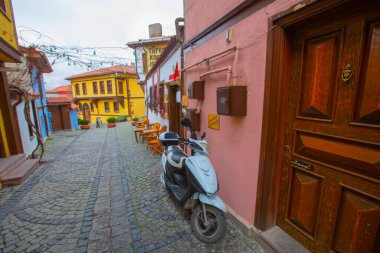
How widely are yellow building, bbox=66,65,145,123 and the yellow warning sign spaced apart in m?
20.8

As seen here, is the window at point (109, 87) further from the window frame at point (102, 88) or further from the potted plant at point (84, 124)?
the potted plant at point (84, 124)

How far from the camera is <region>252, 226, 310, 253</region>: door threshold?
5.97 feet

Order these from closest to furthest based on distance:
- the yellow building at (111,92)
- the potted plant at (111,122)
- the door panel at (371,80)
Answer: the door panel at (371,80)
the potted plant at (111,122)
the yellow building at (111,92)

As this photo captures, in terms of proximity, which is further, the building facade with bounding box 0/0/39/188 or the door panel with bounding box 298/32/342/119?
the building facade with bounding box 0/0/39/188

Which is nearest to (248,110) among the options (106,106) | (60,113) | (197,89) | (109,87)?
(197,89)

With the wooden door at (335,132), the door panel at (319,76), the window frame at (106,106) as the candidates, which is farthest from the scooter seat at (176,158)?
the window frame at (106,106)

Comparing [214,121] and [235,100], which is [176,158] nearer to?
[214,121]

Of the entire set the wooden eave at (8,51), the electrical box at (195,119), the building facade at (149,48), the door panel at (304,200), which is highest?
the building facade at (149,48)

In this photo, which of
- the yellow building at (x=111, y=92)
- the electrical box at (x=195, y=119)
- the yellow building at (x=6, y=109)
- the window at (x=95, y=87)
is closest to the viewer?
the electrical box at (x=195, y=119)

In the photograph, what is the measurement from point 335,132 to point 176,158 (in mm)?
2050

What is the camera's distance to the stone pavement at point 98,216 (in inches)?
84.8

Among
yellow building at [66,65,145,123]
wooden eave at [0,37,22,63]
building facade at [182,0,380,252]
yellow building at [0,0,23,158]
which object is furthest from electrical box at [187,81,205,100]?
yellow building at [66,65,145,123]

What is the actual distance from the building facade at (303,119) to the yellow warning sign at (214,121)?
234mm

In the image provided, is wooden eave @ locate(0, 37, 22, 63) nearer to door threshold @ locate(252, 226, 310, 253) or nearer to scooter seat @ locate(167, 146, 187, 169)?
scooter seat @ locate(167, 146, 187, 169)
